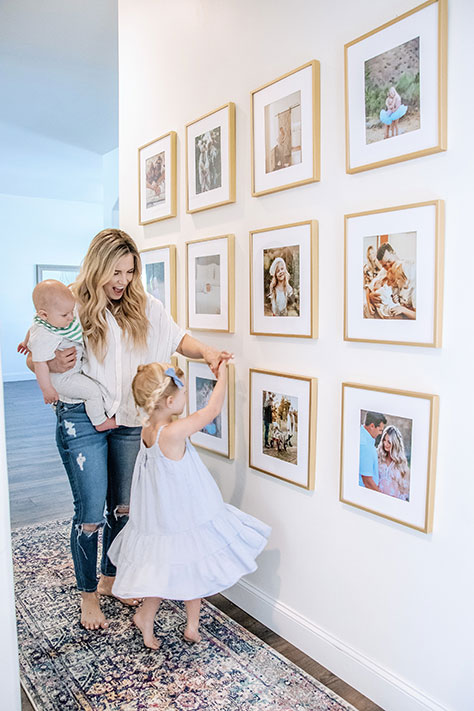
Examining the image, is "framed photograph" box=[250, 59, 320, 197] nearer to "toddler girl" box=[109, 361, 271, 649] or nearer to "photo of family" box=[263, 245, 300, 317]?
A: "photo of family" box=[263, 245, 300, 317]

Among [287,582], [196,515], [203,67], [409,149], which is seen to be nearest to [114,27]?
[203,67]

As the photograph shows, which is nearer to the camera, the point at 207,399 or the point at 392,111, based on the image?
the point at 392,111

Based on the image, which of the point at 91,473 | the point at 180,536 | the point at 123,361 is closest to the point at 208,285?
the point at 123,361

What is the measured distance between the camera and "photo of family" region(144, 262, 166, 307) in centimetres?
272

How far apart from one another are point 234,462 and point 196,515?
16.5 inches

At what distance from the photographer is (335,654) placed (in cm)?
187

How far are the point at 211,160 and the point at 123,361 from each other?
921mm

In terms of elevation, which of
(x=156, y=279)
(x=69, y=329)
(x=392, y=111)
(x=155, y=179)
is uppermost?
(x=155, y=179)

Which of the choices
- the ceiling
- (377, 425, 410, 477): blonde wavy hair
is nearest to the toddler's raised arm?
(377, 425, 410, 477): blonde wavy hair

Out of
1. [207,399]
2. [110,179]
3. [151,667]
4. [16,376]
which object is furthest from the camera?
Answer: [16,376]

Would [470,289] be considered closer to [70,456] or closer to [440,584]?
[440,584]

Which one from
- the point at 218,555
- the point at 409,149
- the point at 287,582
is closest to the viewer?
the point at 409,149

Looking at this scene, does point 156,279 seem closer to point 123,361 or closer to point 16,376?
point 123,361

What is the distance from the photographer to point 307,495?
6.48 feet
